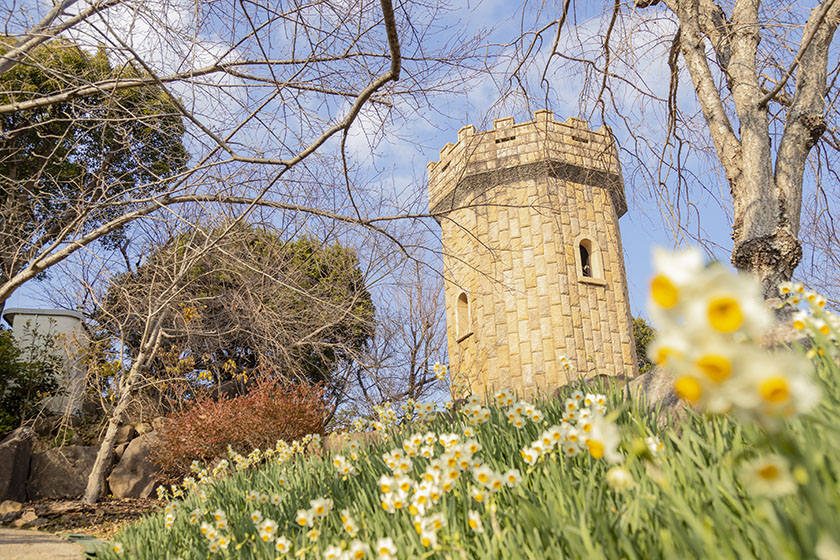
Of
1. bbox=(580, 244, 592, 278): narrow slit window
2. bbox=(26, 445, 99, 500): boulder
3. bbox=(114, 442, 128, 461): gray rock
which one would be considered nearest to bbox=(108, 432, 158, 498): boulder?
bbox=(114, 442, 128, 461): gray rock

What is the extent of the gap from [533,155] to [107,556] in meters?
10.3

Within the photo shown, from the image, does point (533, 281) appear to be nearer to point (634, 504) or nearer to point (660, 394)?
point (660, 394)

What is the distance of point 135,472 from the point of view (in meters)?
8.96

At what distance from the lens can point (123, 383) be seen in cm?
898

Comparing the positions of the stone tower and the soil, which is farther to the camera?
the stone tower

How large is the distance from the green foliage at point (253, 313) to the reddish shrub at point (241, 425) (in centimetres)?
61

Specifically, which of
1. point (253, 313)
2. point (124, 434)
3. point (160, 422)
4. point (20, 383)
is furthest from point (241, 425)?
point (20, 383)

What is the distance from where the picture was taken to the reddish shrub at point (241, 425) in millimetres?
7270

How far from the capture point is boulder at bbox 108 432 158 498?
881 centimetres

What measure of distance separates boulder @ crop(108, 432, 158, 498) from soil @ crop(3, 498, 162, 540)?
0.19 metres

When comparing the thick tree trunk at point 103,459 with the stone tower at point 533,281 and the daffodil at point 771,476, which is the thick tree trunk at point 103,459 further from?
the daffodil at point 771,476

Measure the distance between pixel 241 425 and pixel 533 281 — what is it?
21.4 ft

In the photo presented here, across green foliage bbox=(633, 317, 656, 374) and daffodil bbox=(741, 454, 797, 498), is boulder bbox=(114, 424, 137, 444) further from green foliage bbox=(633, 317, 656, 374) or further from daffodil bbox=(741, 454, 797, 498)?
green foliage bbox=(633, 317, 656, 374)

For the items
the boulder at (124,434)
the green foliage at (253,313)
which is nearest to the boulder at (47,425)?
the boulder at (124,434)
